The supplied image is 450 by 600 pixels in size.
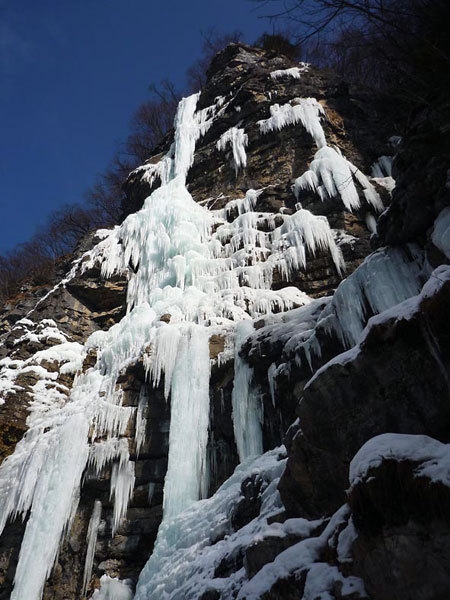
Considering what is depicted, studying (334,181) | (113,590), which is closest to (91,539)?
(113,590)

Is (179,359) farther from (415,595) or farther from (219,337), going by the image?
(415,595)

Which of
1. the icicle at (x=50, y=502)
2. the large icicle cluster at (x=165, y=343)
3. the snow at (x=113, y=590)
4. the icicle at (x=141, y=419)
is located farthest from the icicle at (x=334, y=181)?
the snow at (x=113, y=590)

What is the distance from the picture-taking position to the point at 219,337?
9070 mm

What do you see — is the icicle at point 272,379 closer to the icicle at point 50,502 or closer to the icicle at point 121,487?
the icicle at point 121,487

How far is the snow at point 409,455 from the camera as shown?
7.84 feet

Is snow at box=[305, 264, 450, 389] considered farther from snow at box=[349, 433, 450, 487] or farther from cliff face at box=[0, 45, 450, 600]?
snow at box=[349, 433, 450, 487]

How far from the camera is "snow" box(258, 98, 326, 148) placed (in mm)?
14008

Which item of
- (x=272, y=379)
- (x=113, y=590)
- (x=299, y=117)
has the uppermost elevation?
(x=299, y=117)

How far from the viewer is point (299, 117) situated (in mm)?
14305

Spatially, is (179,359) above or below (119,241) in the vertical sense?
below

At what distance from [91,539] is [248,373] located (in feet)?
13.1

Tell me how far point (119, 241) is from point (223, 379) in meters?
7.74

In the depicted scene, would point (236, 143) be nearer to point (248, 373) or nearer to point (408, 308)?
point (248, 373)

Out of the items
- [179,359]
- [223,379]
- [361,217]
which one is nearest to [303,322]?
[223,379]
